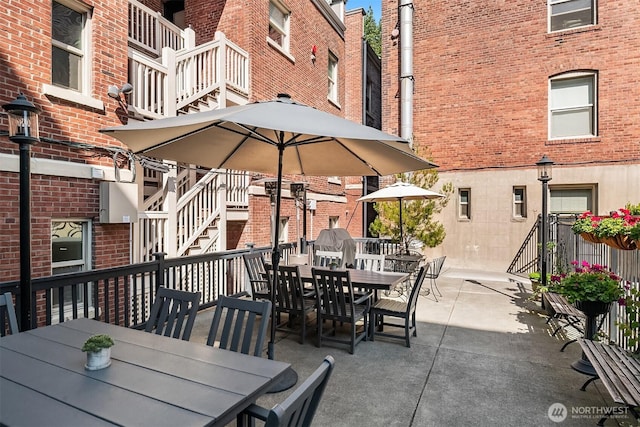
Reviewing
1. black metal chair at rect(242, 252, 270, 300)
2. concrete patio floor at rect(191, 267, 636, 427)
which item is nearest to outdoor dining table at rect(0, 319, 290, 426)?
concrete patio floor at rect(191, 267, 636, 427)

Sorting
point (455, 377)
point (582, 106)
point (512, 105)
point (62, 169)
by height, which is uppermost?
point (512, 105)

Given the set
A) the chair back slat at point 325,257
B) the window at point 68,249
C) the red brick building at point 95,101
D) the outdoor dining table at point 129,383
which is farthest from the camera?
the chair back slat at point 325,257

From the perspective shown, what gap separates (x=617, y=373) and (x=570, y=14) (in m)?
11.0

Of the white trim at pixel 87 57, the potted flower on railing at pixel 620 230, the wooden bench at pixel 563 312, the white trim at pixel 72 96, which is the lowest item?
the wooden bench at pixel 563 312

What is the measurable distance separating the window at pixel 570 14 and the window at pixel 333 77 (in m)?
6.77

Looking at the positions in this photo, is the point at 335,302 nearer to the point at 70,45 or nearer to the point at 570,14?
the point at 70,45

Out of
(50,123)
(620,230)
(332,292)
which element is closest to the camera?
(620,230)

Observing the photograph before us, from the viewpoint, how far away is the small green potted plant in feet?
6.41

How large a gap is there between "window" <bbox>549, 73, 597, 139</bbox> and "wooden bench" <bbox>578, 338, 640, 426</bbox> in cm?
872

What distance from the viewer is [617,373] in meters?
2.75

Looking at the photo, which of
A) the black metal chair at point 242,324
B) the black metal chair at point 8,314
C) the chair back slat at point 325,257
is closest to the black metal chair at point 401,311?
the chair back slat at point 325,257

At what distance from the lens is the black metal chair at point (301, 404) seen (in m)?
1.26

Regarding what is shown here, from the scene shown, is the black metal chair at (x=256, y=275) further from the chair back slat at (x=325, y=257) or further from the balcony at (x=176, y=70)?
the balcony at (x=176, y=70)

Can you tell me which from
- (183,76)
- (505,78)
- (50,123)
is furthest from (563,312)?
(505,78)
